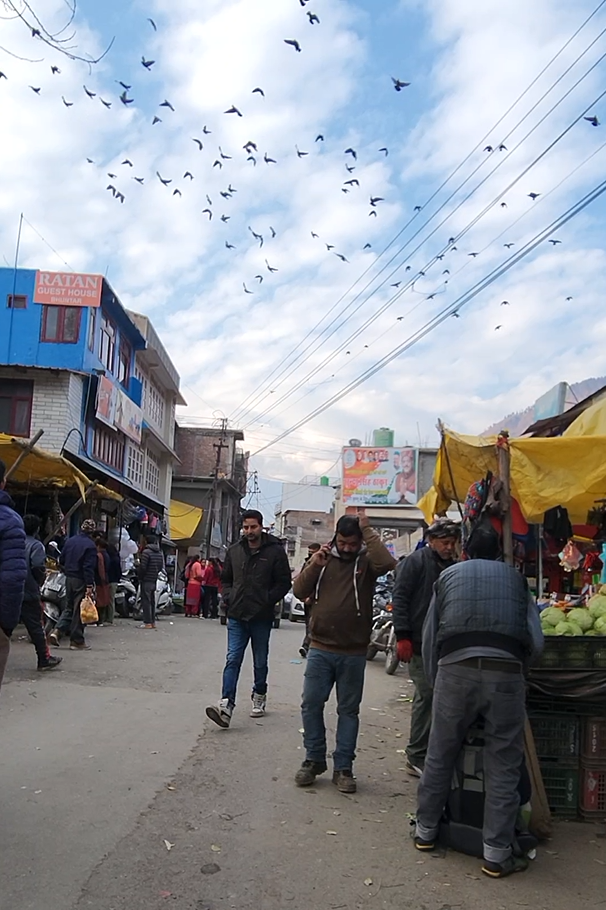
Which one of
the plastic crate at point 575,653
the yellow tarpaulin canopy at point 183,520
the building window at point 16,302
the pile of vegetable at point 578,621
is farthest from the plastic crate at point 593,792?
the yellow tarpaulin canopy at point 183,520

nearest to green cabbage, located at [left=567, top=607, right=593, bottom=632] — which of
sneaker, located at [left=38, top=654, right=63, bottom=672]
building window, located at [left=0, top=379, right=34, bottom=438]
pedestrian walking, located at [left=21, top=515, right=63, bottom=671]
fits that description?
pedestrian walking, located at [left=21, top=515, right=63, bottom=671]

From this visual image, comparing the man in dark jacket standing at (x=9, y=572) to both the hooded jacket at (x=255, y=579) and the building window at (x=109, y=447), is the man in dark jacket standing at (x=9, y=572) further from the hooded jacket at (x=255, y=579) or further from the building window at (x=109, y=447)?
the building window at (x=109, y=447)

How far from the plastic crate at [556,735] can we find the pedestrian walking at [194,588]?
20.1 meters

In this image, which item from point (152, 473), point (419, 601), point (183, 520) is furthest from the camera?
point (183, 520)

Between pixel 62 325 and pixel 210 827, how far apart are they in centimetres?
2046

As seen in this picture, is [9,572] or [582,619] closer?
[9,572]

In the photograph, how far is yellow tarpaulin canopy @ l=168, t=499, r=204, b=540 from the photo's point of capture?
138ft

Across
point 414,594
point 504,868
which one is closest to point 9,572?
point 414,594

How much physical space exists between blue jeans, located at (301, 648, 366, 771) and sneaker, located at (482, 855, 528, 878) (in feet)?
5.38

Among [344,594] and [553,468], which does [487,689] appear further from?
[553,468]

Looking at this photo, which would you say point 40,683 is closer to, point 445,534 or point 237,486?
point 445,534

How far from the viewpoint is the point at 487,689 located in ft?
14.7

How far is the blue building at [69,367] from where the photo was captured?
71.2 feet

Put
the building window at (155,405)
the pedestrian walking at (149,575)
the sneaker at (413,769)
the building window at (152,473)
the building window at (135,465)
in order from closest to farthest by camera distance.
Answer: the sneaker at (413,769)
the pedestrian walking at (149,575)
the building window at (135,465)
the building window at (155,405)
the building window at (152,473)
